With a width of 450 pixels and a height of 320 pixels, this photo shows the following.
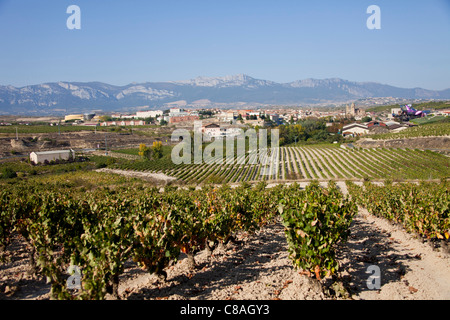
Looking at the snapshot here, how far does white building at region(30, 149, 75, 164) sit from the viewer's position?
2311 inches

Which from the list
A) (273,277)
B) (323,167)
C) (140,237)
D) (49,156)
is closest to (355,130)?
(323,167)

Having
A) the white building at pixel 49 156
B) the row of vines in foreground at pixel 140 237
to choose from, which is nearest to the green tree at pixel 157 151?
the white building at pixel 49 156

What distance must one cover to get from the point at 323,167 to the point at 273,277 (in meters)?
41.3

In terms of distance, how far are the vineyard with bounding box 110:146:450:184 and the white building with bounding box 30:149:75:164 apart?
14557 millimetres

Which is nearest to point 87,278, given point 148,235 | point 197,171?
point 148,235

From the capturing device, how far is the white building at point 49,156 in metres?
58.7

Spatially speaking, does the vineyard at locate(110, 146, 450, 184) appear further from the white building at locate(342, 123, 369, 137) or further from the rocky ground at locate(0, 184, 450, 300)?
the white building at locate(342, 123, 369, 137)

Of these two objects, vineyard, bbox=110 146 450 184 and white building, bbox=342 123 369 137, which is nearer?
vineyard, bbox=110 146 450 184

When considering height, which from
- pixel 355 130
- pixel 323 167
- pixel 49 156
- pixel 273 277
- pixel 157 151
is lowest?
pixel 323 167

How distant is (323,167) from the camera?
1865 inches

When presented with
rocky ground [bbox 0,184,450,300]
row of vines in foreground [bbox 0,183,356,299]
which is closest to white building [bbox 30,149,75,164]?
rocky ground [bbox 0,184,450,300]

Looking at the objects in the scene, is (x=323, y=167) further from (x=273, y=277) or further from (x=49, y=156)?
(x=49, y=156)

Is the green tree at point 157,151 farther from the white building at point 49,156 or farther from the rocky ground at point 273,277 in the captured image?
the rocky ground at point 273,277
